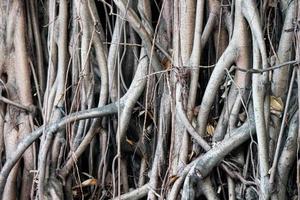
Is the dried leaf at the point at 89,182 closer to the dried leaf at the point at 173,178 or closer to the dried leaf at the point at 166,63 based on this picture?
the dried leaf at the point at 173,178

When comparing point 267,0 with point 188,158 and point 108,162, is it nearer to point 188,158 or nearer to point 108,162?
point 188,158

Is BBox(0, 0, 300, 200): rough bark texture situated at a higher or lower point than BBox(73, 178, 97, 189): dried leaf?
higher

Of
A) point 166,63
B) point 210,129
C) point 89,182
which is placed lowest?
point 89,182

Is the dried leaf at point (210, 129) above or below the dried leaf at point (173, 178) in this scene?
above

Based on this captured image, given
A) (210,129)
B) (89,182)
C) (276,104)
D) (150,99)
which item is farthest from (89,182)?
(276,104)

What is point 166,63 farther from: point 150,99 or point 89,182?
point 89,182

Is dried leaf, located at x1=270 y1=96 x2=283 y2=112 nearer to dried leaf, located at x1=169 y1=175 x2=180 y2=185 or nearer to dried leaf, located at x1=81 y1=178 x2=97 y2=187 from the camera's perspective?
dried leaf, located at x1=169 y1=175 x2=180 y2=185

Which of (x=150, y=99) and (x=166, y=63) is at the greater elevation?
(x=166, y=63)

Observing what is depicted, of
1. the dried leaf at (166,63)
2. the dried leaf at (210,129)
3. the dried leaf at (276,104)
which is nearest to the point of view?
the dried leaf at (276,104)

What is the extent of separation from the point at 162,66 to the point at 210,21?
223mm

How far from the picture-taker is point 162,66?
6.56 feet

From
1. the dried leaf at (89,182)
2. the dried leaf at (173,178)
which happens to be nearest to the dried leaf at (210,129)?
the dried leaf at (173,178)

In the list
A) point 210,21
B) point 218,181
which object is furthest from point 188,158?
point 210,21

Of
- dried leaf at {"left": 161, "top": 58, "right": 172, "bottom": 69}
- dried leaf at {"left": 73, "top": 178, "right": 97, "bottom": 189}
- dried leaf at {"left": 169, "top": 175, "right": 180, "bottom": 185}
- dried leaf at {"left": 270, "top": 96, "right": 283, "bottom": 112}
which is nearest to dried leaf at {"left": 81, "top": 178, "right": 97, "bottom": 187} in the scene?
dried leaf at {"left": 73, "top": 178, "right": 97, "bottom": 189}
